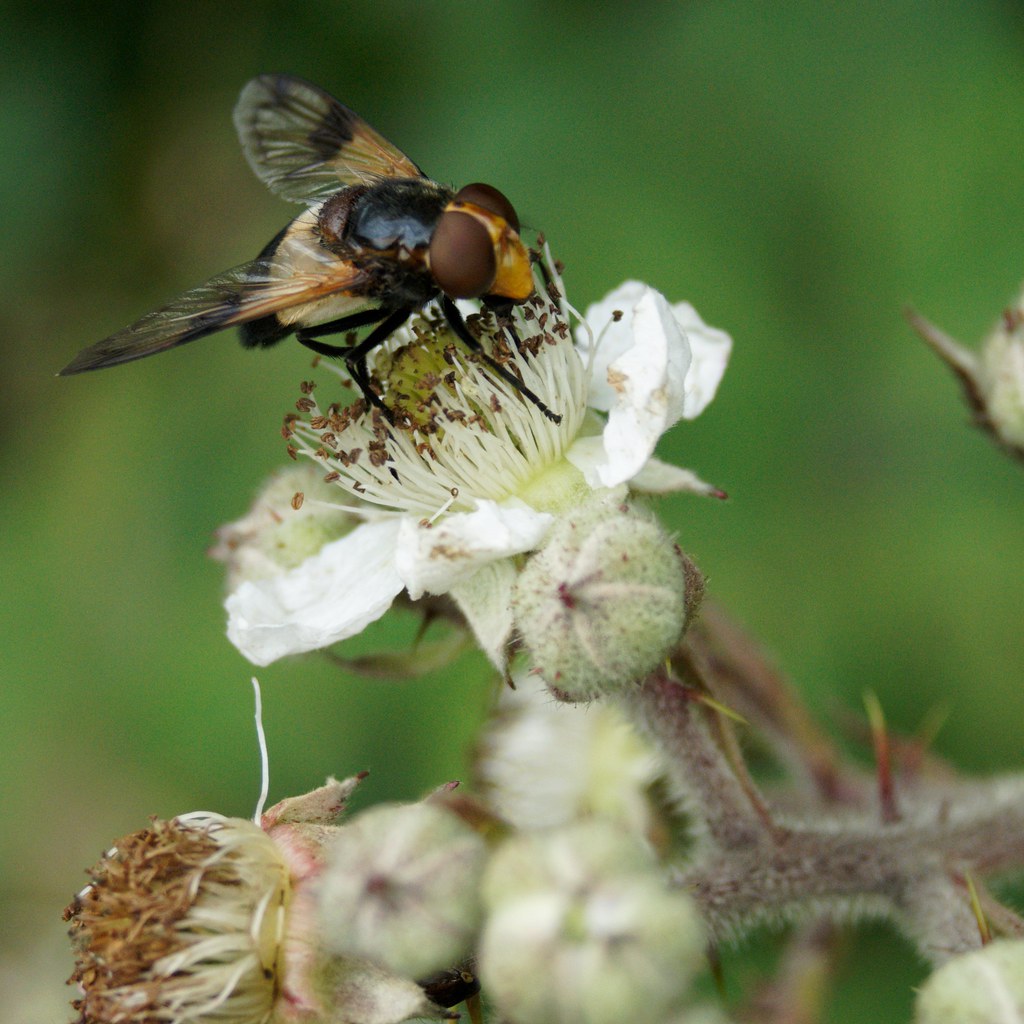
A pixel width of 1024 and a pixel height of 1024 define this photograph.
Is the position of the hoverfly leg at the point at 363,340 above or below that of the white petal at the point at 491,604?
above

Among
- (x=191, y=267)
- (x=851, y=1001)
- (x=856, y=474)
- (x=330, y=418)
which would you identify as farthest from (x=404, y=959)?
(x=191, y=267)

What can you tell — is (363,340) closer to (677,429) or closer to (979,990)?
(979,990)

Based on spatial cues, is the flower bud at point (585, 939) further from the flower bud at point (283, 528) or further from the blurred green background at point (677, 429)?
the blurred green background at point (677, 429)

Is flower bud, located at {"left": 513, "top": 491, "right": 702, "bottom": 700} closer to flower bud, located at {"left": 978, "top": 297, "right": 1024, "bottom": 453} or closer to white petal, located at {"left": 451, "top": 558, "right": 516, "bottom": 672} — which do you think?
white petal, located at {"left": 451, "top": 558, "right": 516, "bottom": 672}

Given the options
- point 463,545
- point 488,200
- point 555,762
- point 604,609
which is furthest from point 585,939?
point 555,762

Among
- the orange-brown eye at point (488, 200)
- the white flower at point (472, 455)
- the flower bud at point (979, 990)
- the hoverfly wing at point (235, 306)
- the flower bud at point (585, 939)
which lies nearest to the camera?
the flower bud at point (585, 939)

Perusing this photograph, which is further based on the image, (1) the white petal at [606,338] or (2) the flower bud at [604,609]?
(1) the white petal at [606,338]

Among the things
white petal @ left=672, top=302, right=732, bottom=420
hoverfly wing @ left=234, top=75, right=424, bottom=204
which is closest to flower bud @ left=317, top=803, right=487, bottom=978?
white petal @ left=672, top=302, right=732, bottom=420

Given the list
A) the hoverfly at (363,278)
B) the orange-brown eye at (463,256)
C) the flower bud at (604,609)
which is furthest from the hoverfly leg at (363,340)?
the flower bud at (604,609)
